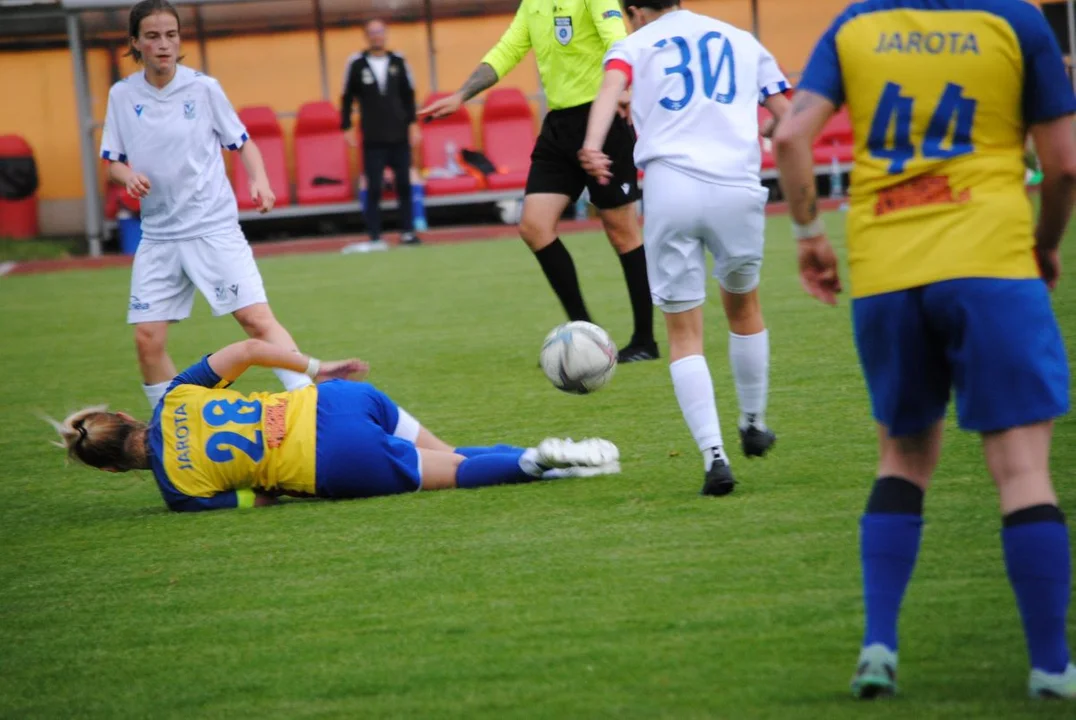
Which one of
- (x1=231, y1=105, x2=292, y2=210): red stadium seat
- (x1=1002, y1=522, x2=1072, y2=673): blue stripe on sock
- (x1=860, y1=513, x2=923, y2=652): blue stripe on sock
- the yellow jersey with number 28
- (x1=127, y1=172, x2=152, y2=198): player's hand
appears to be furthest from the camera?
(x1=231, y1=105, x2=292, y2=210): red stadium seat

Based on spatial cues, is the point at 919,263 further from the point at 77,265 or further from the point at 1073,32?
the point at 1073,32

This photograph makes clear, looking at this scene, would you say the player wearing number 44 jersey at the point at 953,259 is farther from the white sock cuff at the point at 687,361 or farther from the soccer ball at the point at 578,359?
the soccer ball at the point at 578,359

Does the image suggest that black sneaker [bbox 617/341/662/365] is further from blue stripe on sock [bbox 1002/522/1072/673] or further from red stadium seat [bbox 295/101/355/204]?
red stadium seat [bbox 295/101/355/204]

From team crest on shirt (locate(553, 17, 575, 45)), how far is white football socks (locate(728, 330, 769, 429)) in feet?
11.1

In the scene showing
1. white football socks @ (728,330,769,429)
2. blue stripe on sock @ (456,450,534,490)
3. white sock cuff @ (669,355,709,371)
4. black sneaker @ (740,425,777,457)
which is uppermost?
white sock cuff @ (669,355,709,371)

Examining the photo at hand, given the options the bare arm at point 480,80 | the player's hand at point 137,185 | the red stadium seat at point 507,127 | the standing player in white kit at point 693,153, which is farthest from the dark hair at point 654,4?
the red stadium seat at point 507,127

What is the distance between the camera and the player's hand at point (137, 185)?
6973mm

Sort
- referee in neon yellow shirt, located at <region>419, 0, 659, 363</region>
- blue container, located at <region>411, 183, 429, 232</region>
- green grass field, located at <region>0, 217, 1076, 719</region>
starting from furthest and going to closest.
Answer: blue container, located at <region>411, 183, 429, 232</region> → referee in neon yellow shirt, located at <region>419, 0, 659, 363</region> → green grass field, located at <region>0, 217, 1076, 719</region>

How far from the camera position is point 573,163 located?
862cm

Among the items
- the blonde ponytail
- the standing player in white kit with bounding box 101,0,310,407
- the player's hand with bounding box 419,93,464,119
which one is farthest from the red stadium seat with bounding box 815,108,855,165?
the blonde ponytail

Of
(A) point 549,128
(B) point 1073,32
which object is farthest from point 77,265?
(B) point 1073,32

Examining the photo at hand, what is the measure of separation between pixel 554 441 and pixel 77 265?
15.0 metres

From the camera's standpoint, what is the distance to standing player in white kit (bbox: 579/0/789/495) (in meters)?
5.24

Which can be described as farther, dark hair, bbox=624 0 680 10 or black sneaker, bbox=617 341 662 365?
black sneaker, bbox=617 341 662 365
